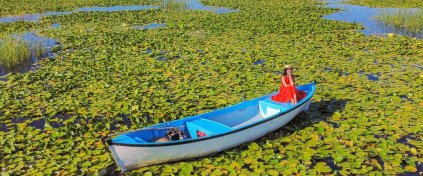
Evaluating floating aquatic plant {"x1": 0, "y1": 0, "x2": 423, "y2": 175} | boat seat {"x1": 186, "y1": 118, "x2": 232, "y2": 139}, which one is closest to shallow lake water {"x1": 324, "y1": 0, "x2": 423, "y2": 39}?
floating aquatic plant {"x1": 0, "y1": 0, "x2": 423, "y2": 175}

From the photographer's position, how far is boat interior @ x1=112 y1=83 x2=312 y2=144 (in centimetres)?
767

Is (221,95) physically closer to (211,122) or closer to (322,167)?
(211,122)

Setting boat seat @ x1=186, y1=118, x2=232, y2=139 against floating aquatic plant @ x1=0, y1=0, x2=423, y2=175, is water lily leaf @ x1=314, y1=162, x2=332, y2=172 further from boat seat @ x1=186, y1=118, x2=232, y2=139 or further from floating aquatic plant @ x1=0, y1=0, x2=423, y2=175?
boat seat @ x1=186, y1=118, x2=232, y2=139

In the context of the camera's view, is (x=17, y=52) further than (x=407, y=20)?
No

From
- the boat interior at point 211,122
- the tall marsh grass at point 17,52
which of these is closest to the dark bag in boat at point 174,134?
the boat interior at point 211,122

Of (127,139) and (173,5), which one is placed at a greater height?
(173,5)

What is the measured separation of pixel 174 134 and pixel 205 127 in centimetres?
72

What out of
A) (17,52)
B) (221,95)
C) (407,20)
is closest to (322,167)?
(221,95)

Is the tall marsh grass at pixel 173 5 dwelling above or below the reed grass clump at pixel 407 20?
above

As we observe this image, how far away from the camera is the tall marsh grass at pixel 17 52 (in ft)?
48.3

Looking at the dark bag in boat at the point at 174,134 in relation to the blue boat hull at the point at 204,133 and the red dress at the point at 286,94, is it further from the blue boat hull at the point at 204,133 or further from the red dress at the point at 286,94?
the red dress at the point at 286,94

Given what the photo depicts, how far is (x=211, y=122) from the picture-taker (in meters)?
8.31

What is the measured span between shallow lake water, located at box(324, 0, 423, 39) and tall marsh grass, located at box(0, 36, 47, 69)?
619 inches

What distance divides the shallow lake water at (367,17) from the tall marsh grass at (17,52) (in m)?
15.7
